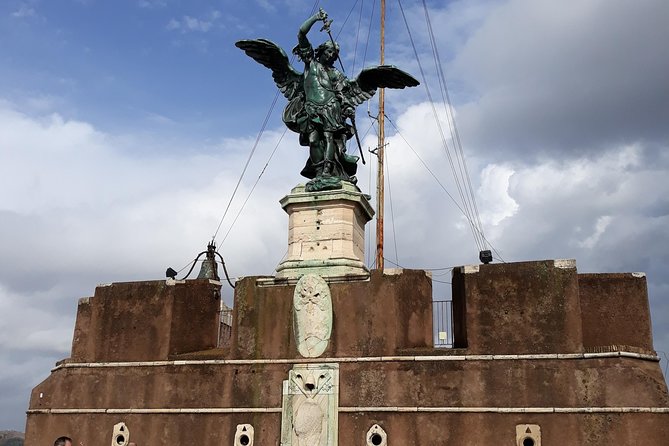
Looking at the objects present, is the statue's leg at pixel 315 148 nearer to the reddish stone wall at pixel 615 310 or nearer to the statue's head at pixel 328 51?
the statue's head at pixel 328 51

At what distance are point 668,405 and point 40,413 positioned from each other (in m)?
11.4

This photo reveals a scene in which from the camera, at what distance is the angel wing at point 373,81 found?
49.0 ft

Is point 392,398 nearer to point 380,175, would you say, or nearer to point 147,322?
point 147,322

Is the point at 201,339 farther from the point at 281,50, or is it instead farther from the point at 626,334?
the point at 626,334

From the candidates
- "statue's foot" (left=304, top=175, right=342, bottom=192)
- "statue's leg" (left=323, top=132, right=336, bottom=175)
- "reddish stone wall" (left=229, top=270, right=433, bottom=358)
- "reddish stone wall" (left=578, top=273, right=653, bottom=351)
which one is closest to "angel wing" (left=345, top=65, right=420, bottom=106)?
"statue's leg" (left=323, top=132, right=336, bottom=175)

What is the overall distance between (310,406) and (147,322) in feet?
12.8

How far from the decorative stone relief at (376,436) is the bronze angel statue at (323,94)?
4.87 meters

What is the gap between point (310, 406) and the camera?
12602mm

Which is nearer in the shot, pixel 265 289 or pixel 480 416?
pixel 480 416

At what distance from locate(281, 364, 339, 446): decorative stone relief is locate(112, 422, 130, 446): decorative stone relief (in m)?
3.11

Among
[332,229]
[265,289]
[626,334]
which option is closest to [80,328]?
[265,289]

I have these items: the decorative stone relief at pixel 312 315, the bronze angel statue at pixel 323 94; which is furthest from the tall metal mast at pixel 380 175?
the decorative stone relief at pixel 312 315

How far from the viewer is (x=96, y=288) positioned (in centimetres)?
1505

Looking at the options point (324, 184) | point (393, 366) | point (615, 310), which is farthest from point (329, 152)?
point (615, 310)
